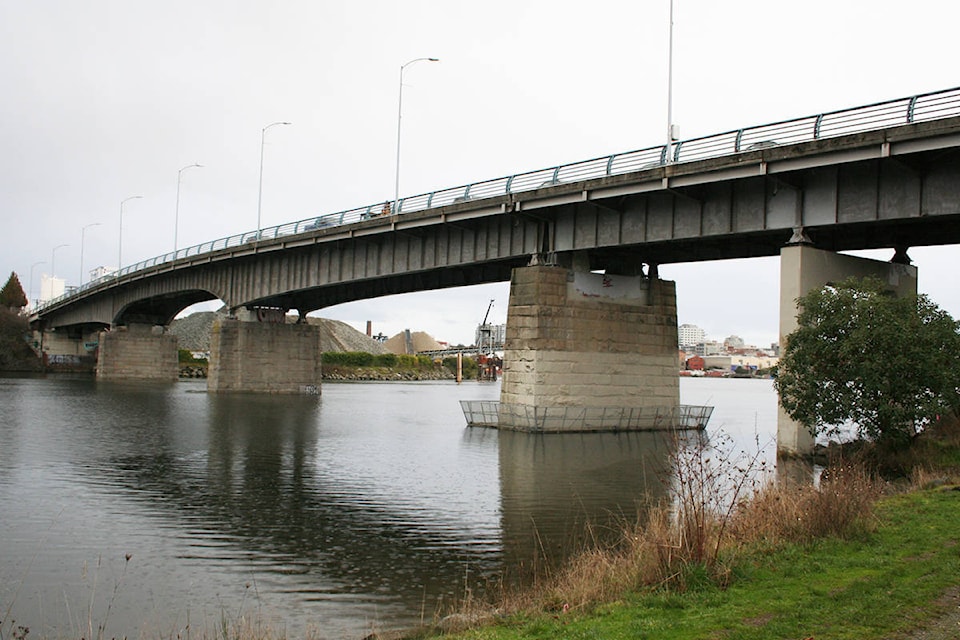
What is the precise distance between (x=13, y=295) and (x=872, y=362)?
475ft

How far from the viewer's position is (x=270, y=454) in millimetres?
32188

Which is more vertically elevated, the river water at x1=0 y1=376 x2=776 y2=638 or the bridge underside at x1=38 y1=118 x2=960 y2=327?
the bridge underside at x1=38 y1=118 x2=960 y2=327

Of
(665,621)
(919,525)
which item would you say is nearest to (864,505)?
(919,525)

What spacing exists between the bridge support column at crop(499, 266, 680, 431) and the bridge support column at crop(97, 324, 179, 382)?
72.6 meters

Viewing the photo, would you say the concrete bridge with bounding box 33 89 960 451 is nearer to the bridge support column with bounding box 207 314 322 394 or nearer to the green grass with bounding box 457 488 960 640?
the bridge support column with bounding box 207 314 322 394

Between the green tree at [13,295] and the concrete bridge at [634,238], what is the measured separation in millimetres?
88584

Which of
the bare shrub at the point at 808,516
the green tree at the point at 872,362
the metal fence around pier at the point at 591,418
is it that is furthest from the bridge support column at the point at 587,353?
the bare shrub at the point at 808,516

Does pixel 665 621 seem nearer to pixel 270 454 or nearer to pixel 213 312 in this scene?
pixel 270 454

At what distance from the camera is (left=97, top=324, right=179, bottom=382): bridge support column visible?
4013 inches

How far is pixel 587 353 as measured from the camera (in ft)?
139

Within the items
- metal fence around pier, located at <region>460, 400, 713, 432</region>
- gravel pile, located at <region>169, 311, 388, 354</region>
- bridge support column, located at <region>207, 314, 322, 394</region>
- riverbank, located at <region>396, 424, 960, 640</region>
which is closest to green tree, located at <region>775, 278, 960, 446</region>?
riverbank, located at <region>396, 424, 960, 640</region>

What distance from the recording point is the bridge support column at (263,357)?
74.3 metres

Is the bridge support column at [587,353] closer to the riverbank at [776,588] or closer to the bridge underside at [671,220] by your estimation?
the bridge underside at [671,220]

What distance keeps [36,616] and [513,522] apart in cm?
1001
